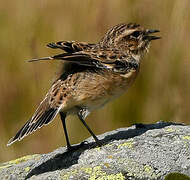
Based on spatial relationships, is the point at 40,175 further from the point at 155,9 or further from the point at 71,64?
the point at 155,9

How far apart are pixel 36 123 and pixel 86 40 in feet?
6.76

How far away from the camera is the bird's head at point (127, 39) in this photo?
261 inches

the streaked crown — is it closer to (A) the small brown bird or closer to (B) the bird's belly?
(A) the small brown bird

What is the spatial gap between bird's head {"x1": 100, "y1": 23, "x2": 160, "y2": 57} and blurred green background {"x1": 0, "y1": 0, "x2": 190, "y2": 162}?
2.74 ft

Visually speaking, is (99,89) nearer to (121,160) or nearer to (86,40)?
(121,160)

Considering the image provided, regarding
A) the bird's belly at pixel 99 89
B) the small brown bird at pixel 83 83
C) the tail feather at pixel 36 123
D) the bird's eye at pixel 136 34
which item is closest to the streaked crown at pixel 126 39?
the bird's eye at pixel 136 34

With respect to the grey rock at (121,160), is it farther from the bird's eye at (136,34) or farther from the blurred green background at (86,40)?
the blurred green background at (86,40)

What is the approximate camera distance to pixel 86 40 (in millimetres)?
7633

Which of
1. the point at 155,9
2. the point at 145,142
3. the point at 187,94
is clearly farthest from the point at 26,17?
the point at 145,142

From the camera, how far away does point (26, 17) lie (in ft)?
25.1

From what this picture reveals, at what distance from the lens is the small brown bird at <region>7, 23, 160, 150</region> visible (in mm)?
5836

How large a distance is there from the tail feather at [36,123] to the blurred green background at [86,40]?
1721mm

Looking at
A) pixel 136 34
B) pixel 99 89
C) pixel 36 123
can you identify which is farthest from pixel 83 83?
pixel 136 34

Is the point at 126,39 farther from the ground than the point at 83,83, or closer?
farther from the ground
